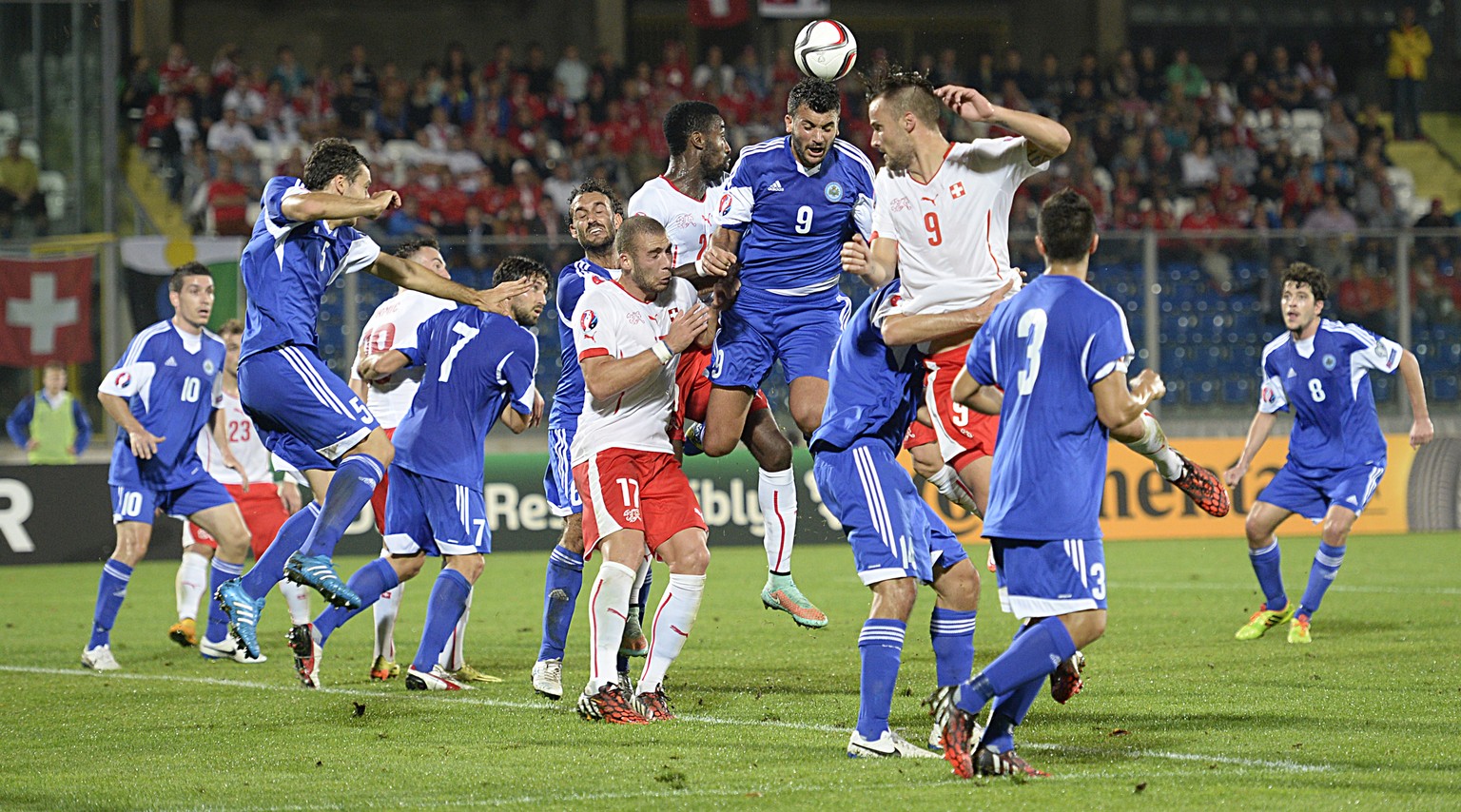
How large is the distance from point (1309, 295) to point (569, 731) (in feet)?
21.2

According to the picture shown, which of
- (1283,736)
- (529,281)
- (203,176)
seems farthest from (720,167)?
(203,176)

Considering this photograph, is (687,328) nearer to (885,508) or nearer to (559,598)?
(885,508)

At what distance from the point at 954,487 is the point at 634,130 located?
1706 cm

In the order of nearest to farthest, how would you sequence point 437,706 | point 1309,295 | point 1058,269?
1. point 1058,269
2. point 437,706
3. point 1309,295

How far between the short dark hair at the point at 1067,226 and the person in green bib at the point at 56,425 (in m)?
15.1

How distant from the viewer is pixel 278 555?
8656 millimetres

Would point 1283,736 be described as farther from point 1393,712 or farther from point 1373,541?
point 1373,541

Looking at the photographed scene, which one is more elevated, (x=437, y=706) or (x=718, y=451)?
(x=718, y=451)

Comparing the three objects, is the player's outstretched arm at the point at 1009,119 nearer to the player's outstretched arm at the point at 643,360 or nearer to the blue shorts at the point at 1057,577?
the player's outstretched arm at the point at 643,360

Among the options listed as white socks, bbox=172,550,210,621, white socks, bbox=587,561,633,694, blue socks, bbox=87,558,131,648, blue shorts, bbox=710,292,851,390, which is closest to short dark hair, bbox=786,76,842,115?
blue shorts, bbox=710,292,851,390

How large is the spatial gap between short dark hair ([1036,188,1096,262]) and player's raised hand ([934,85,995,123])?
615mm

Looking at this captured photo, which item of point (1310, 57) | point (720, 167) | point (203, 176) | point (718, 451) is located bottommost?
point (718, 451)

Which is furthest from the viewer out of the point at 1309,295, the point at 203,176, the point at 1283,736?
the point at 203,176

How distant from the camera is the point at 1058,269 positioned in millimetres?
5527
